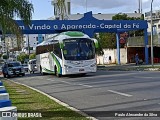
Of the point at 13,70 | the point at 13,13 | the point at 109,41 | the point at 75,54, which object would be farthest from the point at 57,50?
the point at 109,41

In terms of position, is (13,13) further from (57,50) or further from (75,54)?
(57,50)

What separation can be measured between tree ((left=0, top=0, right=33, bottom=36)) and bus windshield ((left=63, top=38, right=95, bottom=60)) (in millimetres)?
8836

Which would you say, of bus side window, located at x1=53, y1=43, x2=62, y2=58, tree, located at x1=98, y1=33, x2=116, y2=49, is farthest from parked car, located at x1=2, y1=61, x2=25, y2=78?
tree, located at x1=98, y1=33, x2=116, y2=49

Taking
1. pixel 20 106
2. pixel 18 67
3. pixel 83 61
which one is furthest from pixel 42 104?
pixel 18 67

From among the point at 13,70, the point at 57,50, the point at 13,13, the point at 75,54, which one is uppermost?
the point at 13,13

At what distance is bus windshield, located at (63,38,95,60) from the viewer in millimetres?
29609

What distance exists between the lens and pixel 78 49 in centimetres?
2977

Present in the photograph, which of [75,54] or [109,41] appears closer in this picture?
[75,54]

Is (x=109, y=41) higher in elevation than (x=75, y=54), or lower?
higher

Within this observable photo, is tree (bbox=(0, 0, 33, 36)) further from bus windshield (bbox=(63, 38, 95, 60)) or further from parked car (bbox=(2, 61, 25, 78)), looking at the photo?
parked car (bbox=(2, 61, 25, 78))

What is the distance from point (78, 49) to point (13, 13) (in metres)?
10.3

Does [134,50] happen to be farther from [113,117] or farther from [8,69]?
[113,117]

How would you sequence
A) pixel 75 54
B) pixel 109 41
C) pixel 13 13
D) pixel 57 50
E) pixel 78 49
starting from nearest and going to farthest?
pixel 13 13 < pixel 75 54 < pixel 78 49 < pixel 57 50 < pixel 109 41

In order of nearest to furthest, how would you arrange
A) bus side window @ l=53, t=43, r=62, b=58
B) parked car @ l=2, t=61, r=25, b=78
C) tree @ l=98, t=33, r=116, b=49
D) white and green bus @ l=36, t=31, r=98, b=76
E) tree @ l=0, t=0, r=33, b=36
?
1. tree @ l=0, t=0, r=33, b=36
2. white and green bus @ l=36, t=31, r=98, b=76
3. bus side window @ l=53, t=43, r=62, b=58
4. parked car @ l=2, t=61, r=25, b=78
5. tree @ l=98, t=33, r=116, b=49
